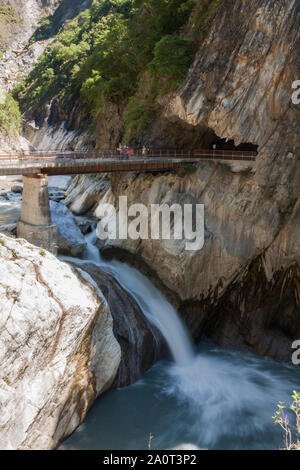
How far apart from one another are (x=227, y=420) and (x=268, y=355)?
254 inches

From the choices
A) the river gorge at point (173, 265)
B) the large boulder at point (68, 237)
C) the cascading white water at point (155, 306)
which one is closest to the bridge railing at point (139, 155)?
the river gorge at point (173, 265)

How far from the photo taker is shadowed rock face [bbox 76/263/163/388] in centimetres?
1661

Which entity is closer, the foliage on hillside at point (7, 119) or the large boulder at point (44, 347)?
the large boulder at point (44, 347)

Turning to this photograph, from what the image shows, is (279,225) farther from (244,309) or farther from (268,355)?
(268,355)

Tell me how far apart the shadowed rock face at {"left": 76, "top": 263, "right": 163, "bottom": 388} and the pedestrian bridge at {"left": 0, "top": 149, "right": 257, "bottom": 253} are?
3.49m

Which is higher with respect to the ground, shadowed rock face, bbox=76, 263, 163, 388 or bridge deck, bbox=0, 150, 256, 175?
bridge deck, bbox=0, 150, 256, 175

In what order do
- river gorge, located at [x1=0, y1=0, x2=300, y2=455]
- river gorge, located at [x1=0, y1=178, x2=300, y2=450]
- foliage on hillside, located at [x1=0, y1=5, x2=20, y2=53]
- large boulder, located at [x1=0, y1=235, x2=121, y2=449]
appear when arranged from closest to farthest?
large boulder, located at [x1=0, y1=235, x2=121, y2=449], river gorge, located at [x1=0, y1=0, x2=300, y2=455], river gorge, located at [x1=0, y1=178, x2=300, y2=450], foliage on hillside, located at [x1=0, y1=5, x2=20, y2=53]

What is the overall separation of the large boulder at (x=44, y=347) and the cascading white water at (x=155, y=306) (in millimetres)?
5910

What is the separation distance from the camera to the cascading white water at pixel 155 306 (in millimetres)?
19656

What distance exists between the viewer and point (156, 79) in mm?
23297

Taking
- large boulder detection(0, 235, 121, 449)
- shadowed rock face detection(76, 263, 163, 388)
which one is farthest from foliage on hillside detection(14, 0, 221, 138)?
large boulder detection(0, 235, 121, 449)

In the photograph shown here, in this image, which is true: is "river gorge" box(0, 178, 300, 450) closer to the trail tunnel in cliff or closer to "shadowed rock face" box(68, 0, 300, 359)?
"shadowed rock face" box(68, 0, 300, 359)

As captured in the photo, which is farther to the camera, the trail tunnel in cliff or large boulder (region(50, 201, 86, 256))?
the trail tunnel in cliff

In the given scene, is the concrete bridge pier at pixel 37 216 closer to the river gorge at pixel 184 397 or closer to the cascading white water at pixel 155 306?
the river gorge at pixel 184 397
